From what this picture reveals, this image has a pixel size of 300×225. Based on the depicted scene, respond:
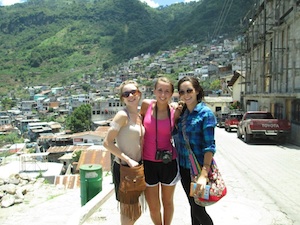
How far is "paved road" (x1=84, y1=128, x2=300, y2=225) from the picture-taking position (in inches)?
177

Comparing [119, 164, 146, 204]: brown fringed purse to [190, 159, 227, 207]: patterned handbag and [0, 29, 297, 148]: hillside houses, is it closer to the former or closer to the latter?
[190, 159, 227, 207]: patterned handbag

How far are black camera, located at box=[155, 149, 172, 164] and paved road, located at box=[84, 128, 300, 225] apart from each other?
1613mm

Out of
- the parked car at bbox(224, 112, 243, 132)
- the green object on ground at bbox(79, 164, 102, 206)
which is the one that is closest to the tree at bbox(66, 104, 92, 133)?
the parked car at bbox(224, 112, 243, 132)

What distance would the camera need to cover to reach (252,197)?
18.4 feet

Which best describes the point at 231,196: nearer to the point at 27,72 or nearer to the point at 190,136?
the point at 190,136

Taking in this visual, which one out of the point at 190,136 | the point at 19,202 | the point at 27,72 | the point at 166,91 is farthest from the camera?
the point at 27,72

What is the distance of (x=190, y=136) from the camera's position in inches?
119

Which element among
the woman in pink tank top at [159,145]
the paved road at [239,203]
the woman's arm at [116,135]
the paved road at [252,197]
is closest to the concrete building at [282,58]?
the paved road at [252,197]

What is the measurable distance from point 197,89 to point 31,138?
7147 centimetres

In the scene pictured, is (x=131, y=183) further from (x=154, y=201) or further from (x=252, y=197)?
(x=252, y=197)

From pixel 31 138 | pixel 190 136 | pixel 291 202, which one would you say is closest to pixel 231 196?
pixel 291 202

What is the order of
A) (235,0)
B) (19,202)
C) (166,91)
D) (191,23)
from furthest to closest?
(191,23)
(235,0)
(19,202)
(166,91)

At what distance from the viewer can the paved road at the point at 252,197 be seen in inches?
177

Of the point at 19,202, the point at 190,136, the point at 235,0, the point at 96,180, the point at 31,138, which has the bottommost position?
the point at 31,138
